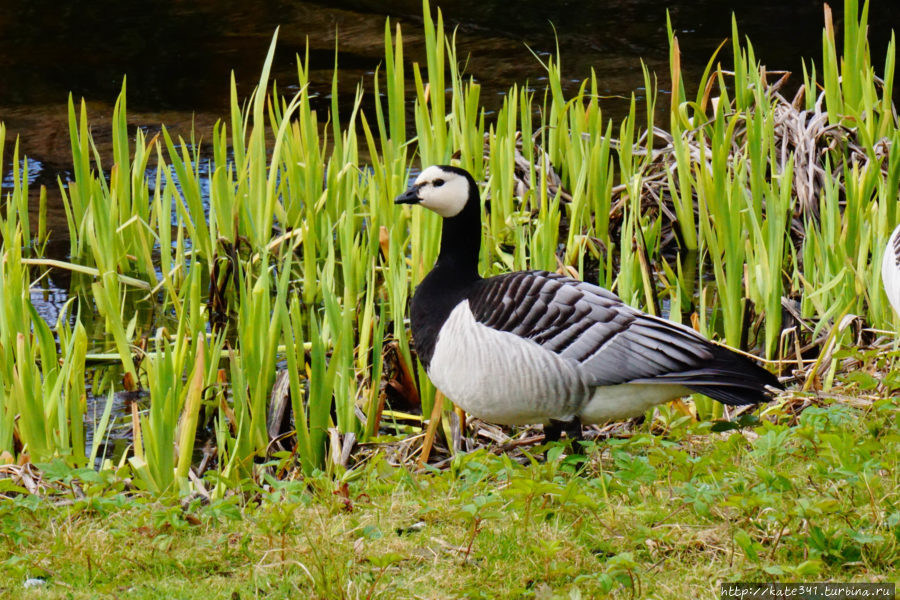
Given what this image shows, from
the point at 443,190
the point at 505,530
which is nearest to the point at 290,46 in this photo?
the point at 443,190

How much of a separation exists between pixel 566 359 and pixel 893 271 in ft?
4.15

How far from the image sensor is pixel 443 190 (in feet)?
14.3

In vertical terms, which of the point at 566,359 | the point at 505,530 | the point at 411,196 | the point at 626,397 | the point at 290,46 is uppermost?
the point at 290,46

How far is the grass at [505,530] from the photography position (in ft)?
9.71

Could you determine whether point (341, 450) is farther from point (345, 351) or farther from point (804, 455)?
point (804, 455)

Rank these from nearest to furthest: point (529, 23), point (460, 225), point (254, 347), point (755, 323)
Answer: point (254, 347) → point (460, 225) → point (755, 323) → point (529, 23)

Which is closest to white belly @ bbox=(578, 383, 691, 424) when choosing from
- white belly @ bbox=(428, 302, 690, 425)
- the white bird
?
white belly @ bbox=(428, 302, 690, 425)

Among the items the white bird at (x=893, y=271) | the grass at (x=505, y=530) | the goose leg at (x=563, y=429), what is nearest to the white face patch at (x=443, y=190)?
the goose leg at (x=563, y=429)

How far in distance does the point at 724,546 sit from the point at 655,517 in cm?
21

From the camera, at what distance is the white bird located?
159 inches

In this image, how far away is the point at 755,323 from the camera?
16.8 ft

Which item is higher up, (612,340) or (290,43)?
(290,43)

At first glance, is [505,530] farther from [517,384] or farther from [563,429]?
[563,429]

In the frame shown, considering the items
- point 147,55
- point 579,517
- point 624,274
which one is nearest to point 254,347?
point 579,517
